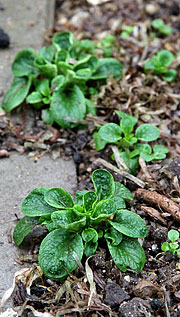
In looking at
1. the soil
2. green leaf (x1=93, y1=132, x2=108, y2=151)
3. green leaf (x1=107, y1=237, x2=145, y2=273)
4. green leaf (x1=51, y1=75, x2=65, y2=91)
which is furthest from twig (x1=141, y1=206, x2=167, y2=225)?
green leaf (x1=51, y1=75, x2=65, y2=91)

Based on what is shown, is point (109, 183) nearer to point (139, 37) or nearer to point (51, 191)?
point (51, 191)

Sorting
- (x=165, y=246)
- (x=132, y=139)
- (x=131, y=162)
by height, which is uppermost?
(x=132, y=139)

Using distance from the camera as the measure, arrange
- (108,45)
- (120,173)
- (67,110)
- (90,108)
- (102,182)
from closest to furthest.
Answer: (102,182)
(120,173)
(67,110)
(90,108)
(108,45)

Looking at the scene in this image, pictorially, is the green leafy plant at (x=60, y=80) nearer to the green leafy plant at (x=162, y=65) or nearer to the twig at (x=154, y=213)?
the green leafy plant at (x=162, y=65)

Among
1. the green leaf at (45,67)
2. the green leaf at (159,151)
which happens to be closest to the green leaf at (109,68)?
the green leaf at (45,67)

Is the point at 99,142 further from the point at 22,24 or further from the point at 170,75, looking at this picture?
the point at 22,24

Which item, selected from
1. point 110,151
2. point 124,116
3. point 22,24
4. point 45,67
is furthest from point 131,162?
point 22,24

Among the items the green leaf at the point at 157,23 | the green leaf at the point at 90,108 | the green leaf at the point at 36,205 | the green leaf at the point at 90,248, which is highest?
the green leaf at the point at 157,23
